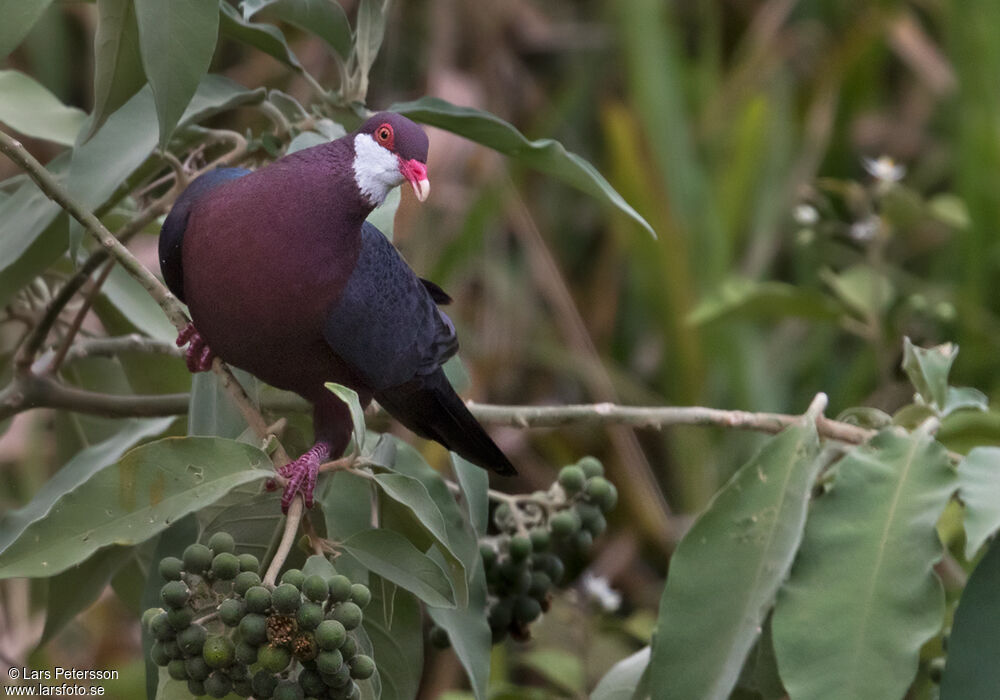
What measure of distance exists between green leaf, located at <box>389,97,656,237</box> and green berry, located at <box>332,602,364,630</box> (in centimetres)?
52

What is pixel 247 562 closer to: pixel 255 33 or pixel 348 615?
Answer: pixel 348 615

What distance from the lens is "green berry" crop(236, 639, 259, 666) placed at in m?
0.92

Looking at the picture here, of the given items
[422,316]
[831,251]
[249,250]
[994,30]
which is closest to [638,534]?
[831,251]

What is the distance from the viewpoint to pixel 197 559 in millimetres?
956

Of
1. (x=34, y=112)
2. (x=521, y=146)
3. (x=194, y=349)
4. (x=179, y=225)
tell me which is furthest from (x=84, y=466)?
(x=521, y=146)

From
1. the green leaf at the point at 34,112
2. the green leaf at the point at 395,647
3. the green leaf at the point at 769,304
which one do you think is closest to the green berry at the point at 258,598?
the green leaf at the point at 395,647

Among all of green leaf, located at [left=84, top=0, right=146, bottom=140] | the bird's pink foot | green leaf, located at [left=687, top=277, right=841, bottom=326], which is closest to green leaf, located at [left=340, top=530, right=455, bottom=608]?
the bird's pink foot

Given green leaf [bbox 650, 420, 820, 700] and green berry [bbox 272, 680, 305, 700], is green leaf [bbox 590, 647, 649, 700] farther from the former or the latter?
green berry [bbox 272, 680, 305, 700]

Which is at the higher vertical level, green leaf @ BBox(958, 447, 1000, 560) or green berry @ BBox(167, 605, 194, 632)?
green berry @ BBox(167, 605, 194, 632)

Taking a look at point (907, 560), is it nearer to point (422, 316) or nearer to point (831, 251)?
point (422, 316)

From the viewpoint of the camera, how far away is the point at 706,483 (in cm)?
283

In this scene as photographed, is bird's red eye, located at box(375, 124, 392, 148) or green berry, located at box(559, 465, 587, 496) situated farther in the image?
green berry, located at box(559, 465, 587, 496)

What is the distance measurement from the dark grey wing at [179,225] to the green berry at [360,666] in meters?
0.54

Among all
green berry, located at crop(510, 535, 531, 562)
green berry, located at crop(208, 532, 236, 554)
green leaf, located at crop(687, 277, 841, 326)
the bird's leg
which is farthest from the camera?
green leaf, located at crop(687, 277, 841, 326)
